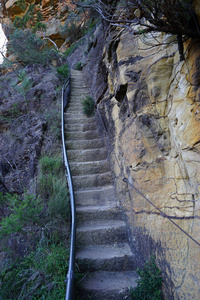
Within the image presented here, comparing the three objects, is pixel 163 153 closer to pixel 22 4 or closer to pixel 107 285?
pixel 107 285

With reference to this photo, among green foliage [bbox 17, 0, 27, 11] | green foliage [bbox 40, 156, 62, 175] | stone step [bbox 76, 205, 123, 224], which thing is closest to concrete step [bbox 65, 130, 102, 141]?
green foliage [bbox 40, 156, 62, 175]

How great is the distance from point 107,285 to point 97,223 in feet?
3.20

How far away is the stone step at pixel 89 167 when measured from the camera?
426 centimetres

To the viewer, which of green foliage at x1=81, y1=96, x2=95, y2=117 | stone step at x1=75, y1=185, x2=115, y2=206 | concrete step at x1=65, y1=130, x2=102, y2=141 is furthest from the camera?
green foliage at x1=81, y1=96, x2=95, y2=117

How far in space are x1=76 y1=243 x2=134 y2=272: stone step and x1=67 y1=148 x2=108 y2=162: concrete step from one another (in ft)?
6.75

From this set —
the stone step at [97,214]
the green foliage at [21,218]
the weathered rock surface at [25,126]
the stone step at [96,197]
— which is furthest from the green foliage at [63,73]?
the green foliage at [21,218]

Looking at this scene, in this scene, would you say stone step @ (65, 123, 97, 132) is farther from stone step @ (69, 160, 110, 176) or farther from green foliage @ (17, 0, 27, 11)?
green foliage @ (17, 0, 27, 11)

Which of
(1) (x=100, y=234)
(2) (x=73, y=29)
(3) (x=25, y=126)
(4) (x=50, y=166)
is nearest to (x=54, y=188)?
(4) (x=50, y=166)

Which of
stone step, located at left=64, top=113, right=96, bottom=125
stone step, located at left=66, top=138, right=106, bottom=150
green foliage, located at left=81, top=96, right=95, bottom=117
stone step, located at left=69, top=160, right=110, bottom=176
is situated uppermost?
green foliage, located at left=81, top=96, right=95, bottom=117

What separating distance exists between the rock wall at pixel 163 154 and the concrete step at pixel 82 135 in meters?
1.86

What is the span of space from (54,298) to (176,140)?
1.96 m

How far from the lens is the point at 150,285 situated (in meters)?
2.21

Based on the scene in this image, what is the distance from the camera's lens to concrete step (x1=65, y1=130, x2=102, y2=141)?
5.07 metres

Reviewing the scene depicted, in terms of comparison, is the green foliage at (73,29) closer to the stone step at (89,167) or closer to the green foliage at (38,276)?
the stone step at (89,167)
